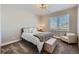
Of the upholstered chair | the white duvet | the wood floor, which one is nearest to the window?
the upholstered chair

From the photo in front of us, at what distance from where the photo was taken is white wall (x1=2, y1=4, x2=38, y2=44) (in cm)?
165

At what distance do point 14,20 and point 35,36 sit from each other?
464mm

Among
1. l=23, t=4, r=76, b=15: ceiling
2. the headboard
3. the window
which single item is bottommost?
the headboard

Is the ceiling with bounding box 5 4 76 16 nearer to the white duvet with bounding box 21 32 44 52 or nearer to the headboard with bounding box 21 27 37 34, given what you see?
the headboard with bounding box 21 27 37 34

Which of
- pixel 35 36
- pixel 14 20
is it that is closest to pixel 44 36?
pixel 35 36

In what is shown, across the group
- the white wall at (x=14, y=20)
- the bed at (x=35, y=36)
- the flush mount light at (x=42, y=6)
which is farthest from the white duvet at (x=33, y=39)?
the flush mount light at (x=42, y=6)

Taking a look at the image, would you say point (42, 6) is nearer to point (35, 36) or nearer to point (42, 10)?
point (42, 10)

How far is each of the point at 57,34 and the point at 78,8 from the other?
0.57 meters

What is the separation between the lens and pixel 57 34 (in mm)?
1738

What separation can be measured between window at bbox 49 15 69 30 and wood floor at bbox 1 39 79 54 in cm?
25

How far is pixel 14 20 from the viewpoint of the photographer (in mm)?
1696
